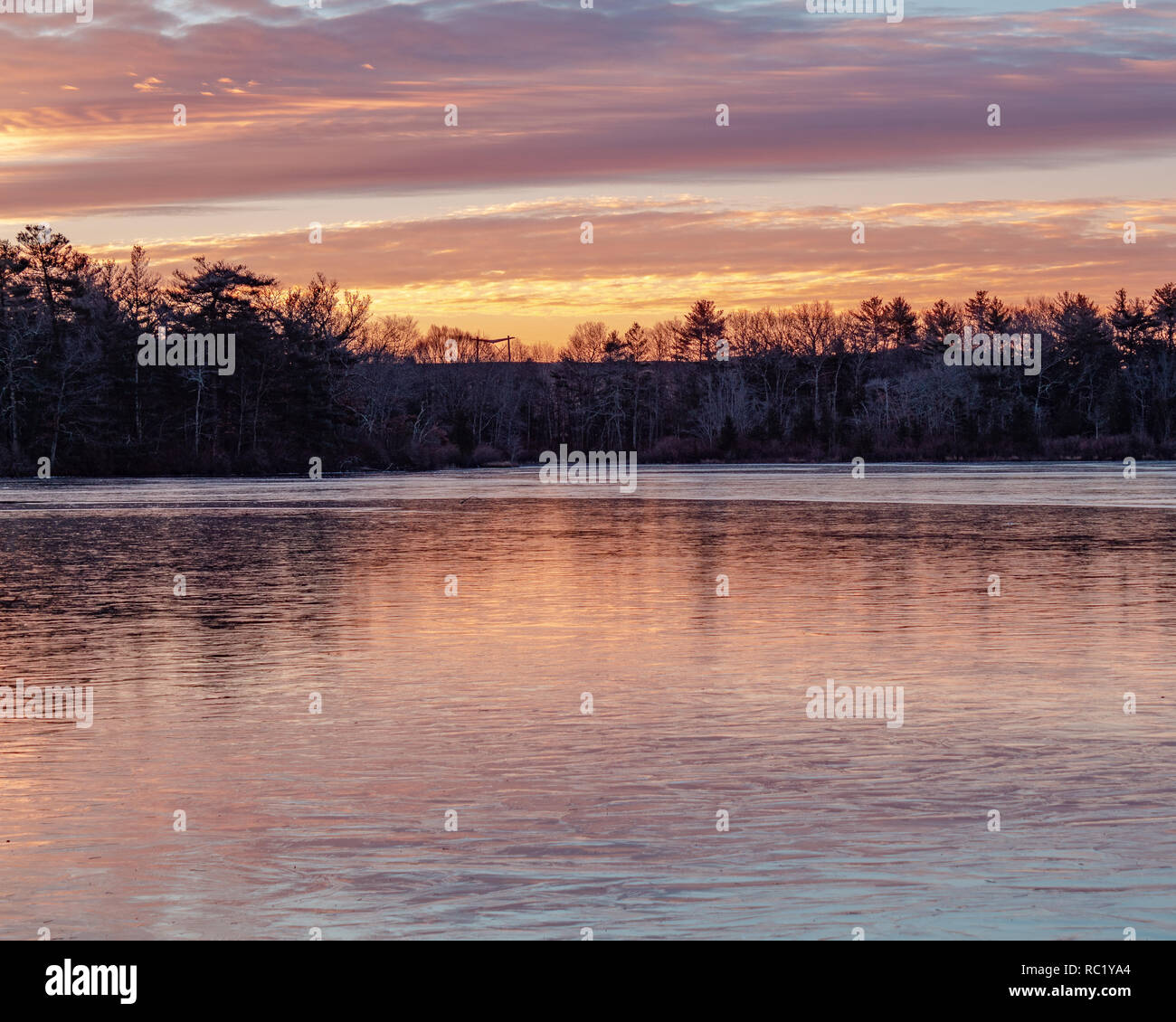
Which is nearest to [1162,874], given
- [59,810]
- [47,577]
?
[59,810]

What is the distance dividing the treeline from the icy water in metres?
63.8

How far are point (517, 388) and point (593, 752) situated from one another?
149 m

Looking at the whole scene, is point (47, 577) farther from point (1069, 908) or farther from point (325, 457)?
point (325, 457)

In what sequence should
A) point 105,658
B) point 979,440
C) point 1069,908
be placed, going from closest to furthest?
point 1069,908 < point 105,658 < point 979,440

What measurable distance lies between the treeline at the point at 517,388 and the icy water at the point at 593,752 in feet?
209

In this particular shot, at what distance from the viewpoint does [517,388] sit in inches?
6225

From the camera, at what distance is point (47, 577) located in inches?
878

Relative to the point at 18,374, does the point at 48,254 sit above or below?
above

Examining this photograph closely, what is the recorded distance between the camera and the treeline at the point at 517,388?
85.2 meters

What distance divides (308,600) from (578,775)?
417 inches

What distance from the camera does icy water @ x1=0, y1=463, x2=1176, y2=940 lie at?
21.6ft

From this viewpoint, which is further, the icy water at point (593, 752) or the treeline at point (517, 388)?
the treeline at point (517, 388)

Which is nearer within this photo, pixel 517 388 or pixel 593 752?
pixel 593 752
